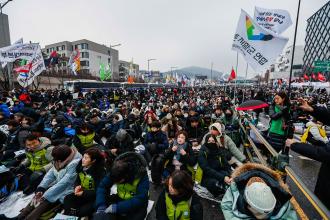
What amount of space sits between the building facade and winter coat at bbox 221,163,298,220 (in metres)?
83.1

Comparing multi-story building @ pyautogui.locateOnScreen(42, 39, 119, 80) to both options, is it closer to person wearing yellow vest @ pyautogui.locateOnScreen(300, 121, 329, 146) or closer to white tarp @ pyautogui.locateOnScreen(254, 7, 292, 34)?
white tarp @ pyautogui.locateOnScreen(254, 7, 292, 34)

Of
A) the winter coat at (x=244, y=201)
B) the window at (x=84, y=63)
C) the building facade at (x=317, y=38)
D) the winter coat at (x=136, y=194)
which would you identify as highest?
the building facade at (x=317, y=38)

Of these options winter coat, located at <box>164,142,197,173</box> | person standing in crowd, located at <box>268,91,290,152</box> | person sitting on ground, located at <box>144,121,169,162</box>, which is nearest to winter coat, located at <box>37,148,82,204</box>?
winter coat, located at <box>164,142,197,173</box>

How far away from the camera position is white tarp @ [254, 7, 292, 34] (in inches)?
263

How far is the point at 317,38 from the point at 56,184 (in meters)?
94.6

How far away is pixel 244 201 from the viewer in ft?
6.85

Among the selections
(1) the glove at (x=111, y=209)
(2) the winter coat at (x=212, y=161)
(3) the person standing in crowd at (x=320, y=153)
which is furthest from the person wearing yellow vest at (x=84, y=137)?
(3) the person standing in crowd at (x=320, y=153)

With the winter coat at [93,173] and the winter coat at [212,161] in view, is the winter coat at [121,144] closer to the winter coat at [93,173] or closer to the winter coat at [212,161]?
the winter coat at [93,173]

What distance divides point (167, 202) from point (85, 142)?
3.10 metres

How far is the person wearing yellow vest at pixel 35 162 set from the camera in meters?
4.01

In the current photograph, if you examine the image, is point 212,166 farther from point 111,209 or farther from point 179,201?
point 111,209

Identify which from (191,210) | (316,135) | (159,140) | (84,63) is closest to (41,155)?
(159,140)

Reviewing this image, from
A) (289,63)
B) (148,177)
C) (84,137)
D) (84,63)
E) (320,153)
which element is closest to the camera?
(320,153)

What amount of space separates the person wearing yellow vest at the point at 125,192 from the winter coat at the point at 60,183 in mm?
789
